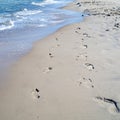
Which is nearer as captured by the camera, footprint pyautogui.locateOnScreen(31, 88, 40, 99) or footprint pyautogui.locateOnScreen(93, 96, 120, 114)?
footprint pyautogui.locateOnScreen(93, 96, 120, 114)

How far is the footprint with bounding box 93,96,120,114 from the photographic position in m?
4.78

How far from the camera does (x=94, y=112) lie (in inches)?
187

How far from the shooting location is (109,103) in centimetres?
501

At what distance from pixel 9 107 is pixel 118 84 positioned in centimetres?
307

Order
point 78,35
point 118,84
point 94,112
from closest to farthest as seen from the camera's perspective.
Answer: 1. point 94,112
2. point 118,84
3. point 78,35

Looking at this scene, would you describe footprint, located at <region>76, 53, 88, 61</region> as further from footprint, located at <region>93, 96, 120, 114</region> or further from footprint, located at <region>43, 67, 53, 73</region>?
footprint, located at <region>93, 96, 120, 114</region>

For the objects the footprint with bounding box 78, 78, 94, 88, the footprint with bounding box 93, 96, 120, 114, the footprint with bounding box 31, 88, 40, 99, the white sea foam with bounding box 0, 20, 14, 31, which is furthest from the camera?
the white sea foam with bounding box 0, 20, 14, 31

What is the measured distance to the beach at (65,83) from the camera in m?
4.79

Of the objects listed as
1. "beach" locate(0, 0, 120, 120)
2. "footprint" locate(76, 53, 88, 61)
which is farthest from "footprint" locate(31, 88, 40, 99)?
"footprint" locate(76, 53, 88, 61)

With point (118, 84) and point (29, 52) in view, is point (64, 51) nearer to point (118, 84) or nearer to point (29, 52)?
point (29, 52)

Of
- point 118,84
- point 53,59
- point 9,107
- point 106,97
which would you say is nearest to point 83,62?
point 53,59

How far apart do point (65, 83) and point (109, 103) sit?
1.51 m

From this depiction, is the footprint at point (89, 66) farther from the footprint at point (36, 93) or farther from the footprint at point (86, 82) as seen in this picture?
the footprint at point (36, 93)

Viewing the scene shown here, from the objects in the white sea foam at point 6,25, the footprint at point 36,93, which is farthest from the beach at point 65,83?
the white sea foam at point 6,25
